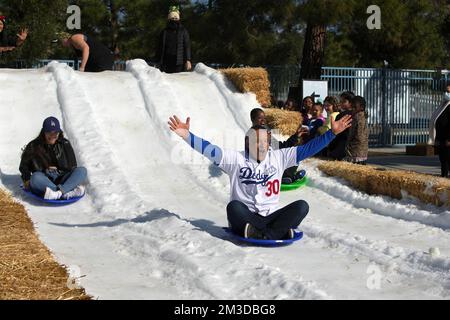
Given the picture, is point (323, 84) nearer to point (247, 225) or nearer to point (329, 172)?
point (329, 172)

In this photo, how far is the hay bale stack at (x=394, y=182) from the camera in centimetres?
843

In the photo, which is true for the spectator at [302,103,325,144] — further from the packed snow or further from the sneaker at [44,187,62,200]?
the sneaker at [44,187,62,200]

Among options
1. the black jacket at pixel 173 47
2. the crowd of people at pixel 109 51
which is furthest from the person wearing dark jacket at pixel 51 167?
the black jacket at pixel 173 47

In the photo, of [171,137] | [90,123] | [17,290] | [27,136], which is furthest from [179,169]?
[17,290]

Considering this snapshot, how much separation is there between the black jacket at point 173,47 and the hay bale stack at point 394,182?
205 inches

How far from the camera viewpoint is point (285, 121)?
40.2 ft

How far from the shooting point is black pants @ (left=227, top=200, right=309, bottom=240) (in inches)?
262

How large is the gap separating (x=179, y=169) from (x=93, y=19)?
1745 cm

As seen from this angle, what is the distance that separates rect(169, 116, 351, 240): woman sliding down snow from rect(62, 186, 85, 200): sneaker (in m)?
2.52

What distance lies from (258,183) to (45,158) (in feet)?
11.2

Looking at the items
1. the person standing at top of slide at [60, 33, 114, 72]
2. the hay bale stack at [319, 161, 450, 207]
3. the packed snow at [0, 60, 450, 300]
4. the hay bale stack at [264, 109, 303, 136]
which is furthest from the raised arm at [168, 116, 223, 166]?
the person standing at top of slide at [60, 33, 114, 72]

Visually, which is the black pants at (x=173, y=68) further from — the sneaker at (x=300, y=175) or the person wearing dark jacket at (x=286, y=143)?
the sneaker at (x=300, y=175)

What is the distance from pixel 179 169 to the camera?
412 inches

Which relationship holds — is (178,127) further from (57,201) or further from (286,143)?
(286,143)
